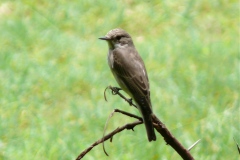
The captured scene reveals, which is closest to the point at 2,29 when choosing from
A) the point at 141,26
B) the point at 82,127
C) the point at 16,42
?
the point at 16,42

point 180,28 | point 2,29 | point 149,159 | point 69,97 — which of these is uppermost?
point 2,29

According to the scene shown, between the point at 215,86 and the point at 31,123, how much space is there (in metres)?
2.11

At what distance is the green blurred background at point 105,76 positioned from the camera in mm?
6152

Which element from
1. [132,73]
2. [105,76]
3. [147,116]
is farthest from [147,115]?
[105,76]

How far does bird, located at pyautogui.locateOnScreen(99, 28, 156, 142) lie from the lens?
12.4 feet

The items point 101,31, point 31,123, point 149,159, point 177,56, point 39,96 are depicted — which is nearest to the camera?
point 149,159

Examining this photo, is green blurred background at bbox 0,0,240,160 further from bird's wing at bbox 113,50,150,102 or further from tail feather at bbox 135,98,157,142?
tail feather at bbox 135,98,157,142

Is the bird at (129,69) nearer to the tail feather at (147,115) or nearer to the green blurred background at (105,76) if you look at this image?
the tail feather at (147,115)

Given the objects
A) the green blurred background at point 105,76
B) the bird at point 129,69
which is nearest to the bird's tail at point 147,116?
the bird at point 129,69

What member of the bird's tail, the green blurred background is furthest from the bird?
the green blurred background

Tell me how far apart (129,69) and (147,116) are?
757mm

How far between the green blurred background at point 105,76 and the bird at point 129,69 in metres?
1.72

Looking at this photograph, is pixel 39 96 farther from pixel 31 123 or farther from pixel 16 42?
pixel 16 42

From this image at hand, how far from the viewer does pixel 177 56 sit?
801 cm
